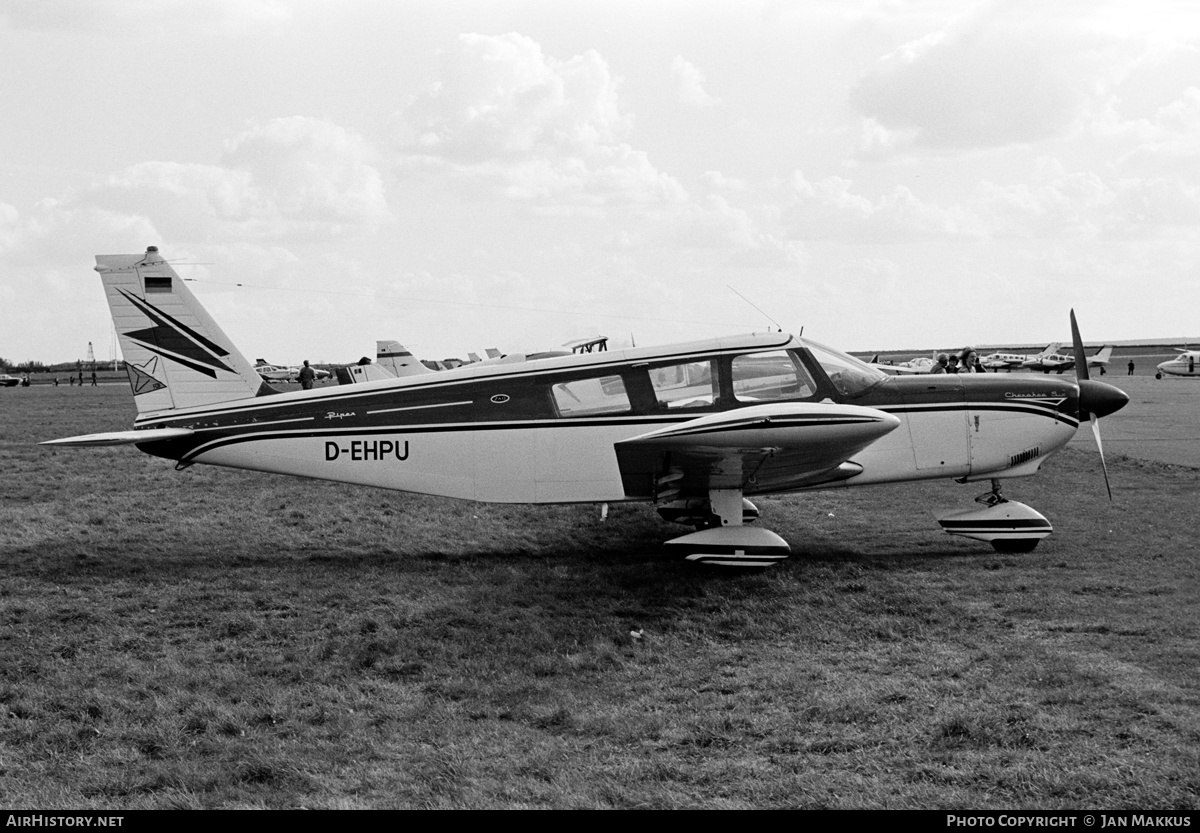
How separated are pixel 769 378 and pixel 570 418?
1.84 m

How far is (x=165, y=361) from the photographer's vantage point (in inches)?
387

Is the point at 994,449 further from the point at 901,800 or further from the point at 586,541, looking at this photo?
the point at 901,800

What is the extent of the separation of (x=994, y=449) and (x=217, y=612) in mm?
7028

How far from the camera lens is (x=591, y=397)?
30.5 feet

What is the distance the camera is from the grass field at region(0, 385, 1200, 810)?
14.0 ft

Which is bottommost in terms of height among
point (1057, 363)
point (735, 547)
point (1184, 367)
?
point (1184, 367)

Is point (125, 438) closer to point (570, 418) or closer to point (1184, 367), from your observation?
point (570, 418)

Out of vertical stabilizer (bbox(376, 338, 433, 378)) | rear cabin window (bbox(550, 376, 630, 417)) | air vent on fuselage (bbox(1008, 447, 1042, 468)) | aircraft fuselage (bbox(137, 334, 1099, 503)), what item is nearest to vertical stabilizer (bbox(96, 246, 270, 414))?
aircraft fuselage (bbox(137, 334, 1099, 503))

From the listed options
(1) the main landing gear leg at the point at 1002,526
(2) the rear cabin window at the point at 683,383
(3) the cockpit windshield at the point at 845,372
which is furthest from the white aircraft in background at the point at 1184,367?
(2) the rear cabin window at the point at 683,383

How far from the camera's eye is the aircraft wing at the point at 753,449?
7.77 metres

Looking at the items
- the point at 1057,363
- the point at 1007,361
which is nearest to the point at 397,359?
the point at 1057,363

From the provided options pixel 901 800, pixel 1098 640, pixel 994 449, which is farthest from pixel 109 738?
pixel 994 449

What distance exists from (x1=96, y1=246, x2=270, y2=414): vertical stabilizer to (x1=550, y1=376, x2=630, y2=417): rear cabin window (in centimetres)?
318
